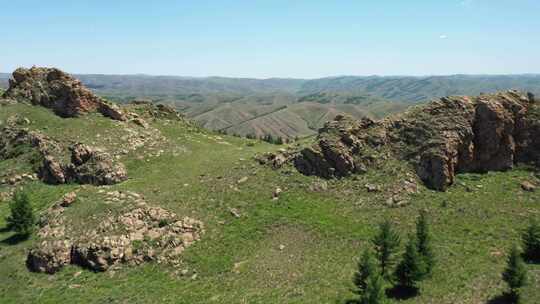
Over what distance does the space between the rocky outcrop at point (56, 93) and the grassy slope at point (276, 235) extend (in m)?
15.3

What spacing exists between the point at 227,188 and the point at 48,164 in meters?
30.1

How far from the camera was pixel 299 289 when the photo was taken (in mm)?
37781

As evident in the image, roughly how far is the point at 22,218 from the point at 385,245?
139 ft

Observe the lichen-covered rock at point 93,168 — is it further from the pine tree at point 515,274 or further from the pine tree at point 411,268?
the pine tree at point 515,274

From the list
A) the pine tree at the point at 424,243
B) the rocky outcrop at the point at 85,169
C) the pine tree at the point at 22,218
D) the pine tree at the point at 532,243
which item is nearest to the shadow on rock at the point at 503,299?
the pine tree at the point at 424,243

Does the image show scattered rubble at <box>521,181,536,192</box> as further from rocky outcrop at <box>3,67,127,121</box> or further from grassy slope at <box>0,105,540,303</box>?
rocky outcrop at <box>3,67,127,121</box>

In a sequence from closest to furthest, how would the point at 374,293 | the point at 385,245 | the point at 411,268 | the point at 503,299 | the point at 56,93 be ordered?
1. the point at 374,293
2. the point at 503,299
3. the point at 411,268
4. the point at 385,245
5. the point at 56,93

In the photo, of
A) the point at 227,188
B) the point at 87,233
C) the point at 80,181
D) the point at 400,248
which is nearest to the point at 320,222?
the point at 400,248

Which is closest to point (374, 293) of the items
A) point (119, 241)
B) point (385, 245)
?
point (385, 245)

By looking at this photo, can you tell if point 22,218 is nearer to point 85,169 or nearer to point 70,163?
point 85,169

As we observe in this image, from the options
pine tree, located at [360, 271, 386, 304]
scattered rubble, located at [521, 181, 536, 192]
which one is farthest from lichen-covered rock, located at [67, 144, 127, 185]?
→ scattered rubble, located at [521, 181, 536, 192]

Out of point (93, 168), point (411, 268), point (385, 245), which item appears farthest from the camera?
point (93, 168)

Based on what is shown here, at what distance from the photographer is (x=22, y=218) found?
48438mm

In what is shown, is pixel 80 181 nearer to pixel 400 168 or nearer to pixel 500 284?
pixel 400 168
